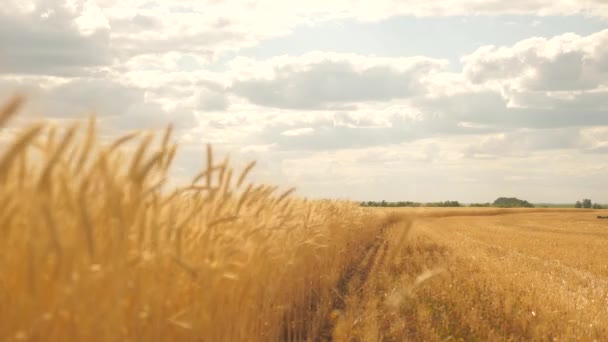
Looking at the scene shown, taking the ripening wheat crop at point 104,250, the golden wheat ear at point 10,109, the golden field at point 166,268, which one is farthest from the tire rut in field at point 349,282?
the golden wheat ear at point 10,109

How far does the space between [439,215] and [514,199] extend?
5732 cm

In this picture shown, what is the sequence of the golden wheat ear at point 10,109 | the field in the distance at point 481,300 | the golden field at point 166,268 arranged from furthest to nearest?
1. the field in the distance at point 481,300
2. the golden field at point 166,268
3. the golden wheat ear at point 10,109

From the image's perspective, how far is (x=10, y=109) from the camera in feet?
6.34

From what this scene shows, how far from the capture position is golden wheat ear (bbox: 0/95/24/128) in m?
1.91

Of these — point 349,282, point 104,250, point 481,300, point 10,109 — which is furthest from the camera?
point 349,282

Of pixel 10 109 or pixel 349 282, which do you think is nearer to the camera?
pixel 10 109

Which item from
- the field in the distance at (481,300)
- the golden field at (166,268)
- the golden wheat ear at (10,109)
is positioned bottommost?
the field in the distance at (481,300)

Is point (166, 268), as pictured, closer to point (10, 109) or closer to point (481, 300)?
point (10, 109)

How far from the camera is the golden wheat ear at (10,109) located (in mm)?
1914

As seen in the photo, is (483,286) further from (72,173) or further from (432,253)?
(72,173)

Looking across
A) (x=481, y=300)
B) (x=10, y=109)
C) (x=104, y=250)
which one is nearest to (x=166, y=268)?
(x=104, y=250)

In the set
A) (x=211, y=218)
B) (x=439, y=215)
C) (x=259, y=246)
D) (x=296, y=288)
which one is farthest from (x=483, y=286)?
(x=439, y=215)

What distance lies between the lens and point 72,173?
2.52 m

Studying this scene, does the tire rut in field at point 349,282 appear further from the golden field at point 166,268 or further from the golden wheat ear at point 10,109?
the golden wheat ear at point 10,109
